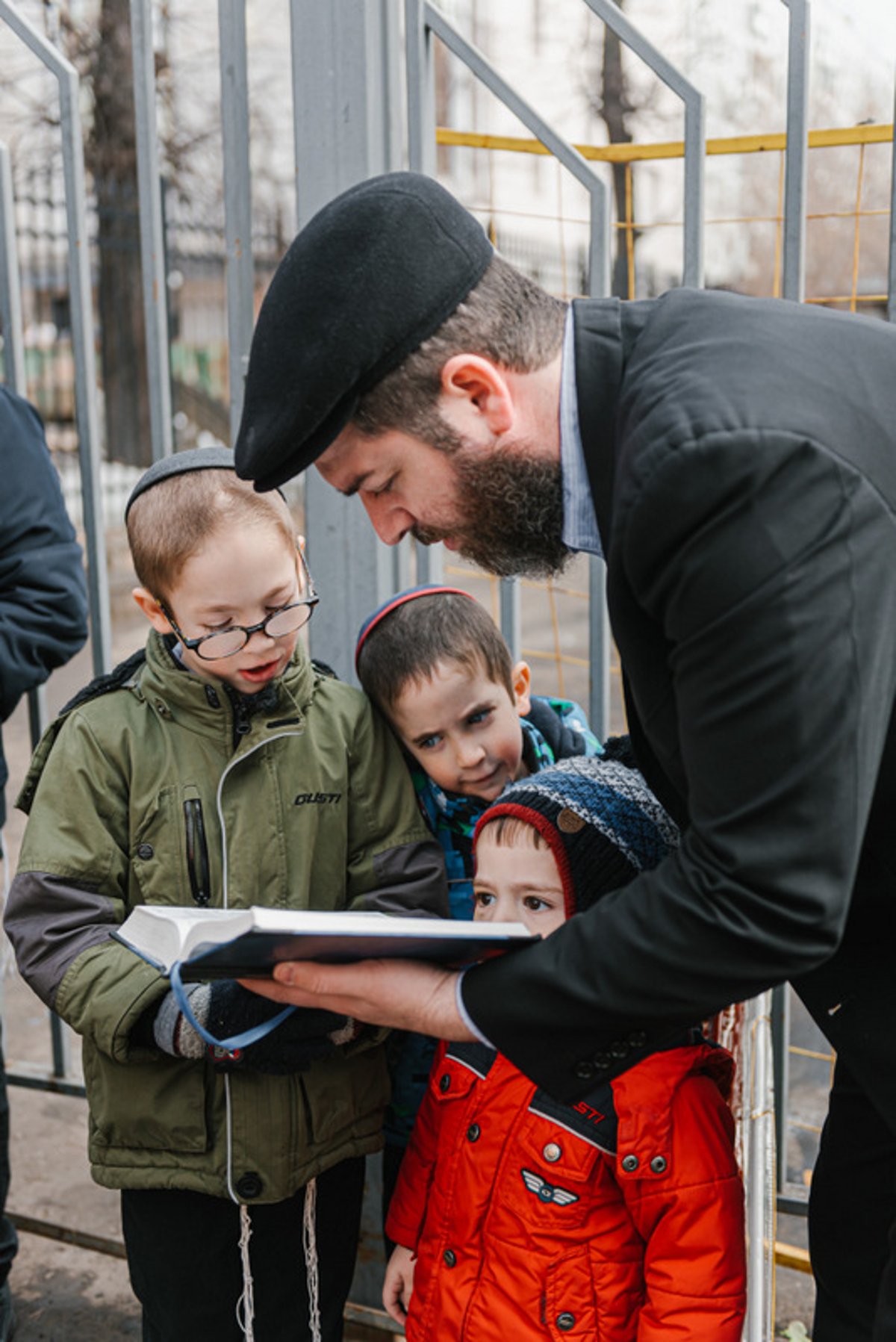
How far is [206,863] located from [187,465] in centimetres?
63

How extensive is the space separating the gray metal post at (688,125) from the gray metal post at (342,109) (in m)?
0.40

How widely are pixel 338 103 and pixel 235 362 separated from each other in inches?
20.4

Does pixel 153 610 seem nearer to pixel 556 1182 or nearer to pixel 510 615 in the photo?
pixel 510 615

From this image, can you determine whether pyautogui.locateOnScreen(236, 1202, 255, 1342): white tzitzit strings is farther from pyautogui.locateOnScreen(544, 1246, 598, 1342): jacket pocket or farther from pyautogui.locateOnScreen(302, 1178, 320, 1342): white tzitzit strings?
pyautogui.locateOnScreen(544, 1246, 598, 1342): jacket pocket

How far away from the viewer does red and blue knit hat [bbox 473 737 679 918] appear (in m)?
2.01

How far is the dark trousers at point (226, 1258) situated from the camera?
2.22 m

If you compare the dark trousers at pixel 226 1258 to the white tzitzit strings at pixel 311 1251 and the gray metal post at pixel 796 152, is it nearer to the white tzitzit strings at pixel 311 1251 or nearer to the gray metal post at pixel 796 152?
the white tzitzit strings at pixel 311 1251

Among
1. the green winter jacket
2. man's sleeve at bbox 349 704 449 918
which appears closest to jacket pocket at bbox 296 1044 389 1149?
the green winter jacket

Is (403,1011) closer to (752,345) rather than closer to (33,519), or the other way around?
(752,345)

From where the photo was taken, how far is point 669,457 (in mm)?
1302

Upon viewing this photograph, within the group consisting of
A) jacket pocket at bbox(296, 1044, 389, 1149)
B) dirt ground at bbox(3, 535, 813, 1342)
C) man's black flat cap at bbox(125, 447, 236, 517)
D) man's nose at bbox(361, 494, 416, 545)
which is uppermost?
man's nose at bbox(361, 494, 416, 545)

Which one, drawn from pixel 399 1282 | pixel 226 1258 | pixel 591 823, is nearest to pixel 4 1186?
pixel 226 1258

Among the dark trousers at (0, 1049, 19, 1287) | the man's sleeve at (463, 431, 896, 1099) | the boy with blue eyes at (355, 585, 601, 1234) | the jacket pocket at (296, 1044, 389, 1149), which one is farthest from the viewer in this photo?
the dark trousers at (0, 1049, 19, 1287)

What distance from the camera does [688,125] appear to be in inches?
89.7
